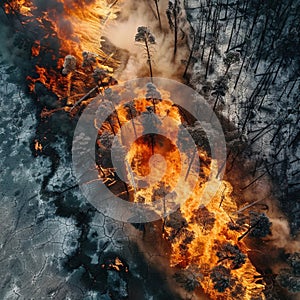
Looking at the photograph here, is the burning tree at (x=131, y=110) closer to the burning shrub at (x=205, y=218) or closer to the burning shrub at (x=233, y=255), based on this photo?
the burning shrub at (x=205, y=218)

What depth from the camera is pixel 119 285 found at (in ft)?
59.4

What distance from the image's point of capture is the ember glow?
59.0ft

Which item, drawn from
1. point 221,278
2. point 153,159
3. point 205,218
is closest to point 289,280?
point 221,278

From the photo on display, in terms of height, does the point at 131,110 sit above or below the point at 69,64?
below

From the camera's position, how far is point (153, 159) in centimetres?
2206

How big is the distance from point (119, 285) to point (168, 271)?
2791 mm

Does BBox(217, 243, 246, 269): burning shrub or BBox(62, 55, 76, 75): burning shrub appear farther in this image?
BBox(62, 55, 76, 75): burning shrub

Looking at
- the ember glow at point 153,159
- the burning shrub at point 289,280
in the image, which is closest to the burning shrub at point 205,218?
the ember glow at point 153,159

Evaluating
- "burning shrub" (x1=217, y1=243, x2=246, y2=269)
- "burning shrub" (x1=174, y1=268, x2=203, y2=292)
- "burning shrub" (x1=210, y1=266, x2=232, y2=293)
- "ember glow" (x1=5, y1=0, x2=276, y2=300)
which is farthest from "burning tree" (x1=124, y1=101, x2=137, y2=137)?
"burning shrub" (x1=210, y1=266, x2=232, y2=293)

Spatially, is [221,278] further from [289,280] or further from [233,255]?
[289,280]

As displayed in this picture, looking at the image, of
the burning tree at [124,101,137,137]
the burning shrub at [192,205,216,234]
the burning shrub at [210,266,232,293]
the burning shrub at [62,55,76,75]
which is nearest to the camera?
the burning shrub at [210,266,232,293]

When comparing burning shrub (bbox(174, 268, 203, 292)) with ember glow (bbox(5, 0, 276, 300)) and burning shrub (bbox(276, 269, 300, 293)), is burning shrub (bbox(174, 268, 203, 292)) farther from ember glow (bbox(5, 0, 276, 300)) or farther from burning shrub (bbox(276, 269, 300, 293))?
burning shrub (bbox(276, 269, 300, 293))

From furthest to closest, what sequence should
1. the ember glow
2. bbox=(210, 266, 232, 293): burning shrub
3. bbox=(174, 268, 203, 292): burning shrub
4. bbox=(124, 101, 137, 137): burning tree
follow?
bbox=(124, 101, 137, 137): burning tree, the ember glow, bbox=(174, 268, 203, 292): burning shrub, bbox=(210, 266, 232, 293): burning shrub

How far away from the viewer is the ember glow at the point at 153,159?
1798 cm
